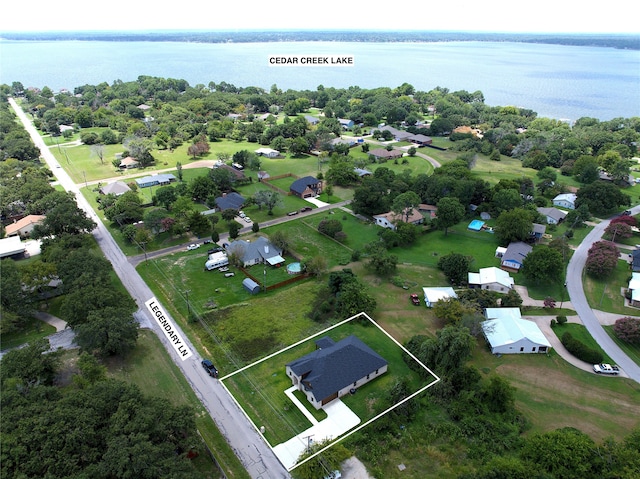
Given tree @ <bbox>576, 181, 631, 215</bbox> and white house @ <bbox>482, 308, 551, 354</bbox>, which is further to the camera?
tree @ <bbox>576, 181, 631, 215</bbox>

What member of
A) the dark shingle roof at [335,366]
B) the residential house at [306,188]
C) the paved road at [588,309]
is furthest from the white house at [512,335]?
the residential house at [306,188]

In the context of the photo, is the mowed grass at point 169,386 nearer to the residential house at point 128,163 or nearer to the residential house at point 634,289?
the residential house at point 634,289

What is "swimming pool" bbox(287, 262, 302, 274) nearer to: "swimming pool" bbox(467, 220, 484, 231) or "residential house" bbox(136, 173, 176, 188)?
"swimming pool" bbox(467, 220, 484, 231)

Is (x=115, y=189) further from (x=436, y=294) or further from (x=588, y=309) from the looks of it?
(x=588, y=309)

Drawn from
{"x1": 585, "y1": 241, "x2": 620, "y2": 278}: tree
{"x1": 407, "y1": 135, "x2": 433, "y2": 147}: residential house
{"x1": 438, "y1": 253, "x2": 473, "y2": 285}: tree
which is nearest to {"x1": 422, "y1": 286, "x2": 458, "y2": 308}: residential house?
{"x1": 438, "y1": 253, "x2": 473, "y2": 285}: tree

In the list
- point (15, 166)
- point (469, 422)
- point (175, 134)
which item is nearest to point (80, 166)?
point (15, 166)

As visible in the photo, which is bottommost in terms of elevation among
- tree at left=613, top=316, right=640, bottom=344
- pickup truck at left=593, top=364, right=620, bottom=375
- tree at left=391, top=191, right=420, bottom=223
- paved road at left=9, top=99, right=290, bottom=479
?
paved road at left=9, top=99, right=290, bottom=479

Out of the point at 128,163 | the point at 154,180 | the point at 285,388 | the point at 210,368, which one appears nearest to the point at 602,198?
the point at 285,388
